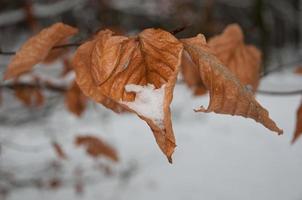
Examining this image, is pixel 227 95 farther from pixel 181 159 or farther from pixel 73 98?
pixel 181 159

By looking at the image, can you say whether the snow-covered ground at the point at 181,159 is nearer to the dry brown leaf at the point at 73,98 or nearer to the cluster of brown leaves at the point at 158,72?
the dry brown leaf at the point at 73,98

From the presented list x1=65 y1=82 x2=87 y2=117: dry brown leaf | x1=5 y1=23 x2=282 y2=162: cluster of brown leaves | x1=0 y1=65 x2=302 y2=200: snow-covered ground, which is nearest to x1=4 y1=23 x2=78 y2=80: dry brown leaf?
x1=5 y1=23 x2=282 y2=162: cluster of brown leaves

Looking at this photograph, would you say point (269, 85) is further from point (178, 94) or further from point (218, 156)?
point (178, 94)

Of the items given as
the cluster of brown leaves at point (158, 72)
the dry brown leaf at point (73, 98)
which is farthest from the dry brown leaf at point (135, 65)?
the dry brown leaf at point (73, 98)

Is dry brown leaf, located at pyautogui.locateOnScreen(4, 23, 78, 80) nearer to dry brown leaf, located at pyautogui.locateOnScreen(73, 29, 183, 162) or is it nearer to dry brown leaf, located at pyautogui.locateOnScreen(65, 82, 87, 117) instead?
dry brown leaf, located at pyautogui.locateOnScreen(73, 29, 183, 162)

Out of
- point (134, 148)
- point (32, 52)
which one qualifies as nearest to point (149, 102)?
point (32, 52)
